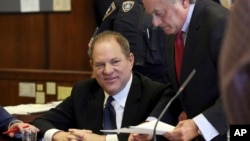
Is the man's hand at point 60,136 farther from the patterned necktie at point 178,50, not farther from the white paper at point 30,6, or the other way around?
the white paper at point 30,6

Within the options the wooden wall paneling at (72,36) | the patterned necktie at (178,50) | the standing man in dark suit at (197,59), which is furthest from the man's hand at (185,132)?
the wooden wall paneling at (72,36)

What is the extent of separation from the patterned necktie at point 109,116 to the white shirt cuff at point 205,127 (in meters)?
0.62

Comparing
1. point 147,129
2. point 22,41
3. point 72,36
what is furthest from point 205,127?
point 22,41

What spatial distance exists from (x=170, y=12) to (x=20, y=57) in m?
3.07

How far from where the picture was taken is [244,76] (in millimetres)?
442

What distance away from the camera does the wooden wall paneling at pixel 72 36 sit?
4.44 m

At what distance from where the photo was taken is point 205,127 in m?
1.82

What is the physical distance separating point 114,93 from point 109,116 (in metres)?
0.11

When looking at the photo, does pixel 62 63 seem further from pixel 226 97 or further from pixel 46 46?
pixel 226 97

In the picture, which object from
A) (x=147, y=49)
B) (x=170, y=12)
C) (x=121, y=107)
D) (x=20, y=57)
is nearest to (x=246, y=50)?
(x=170, y=12)

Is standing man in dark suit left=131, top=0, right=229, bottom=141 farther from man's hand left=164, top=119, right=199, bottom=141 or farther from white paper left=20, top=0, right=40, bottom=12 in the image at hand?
white paper left=20, top=0, right=40, bottom=12

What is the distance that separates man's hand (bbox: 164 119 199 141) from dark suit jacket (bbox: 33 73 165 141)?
42cm

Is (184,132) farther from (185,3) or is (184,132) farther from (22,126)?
(22,126)

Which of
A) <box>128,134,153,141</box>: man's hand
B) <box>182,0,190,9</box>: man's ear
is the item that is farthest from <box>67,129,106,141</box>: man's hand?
<box>182,0,190,9</box>: man's ear
